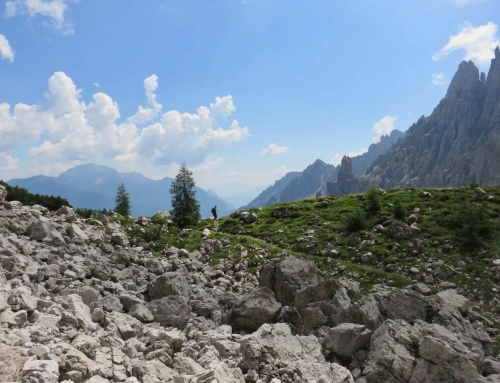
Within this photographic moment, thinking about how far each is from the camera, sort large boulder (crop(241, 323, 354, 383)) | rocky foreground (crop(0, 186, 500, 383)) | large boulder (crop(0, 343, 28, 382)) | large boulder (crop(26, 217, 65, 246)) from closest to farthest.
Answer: large boulder (crop(0, 343, 28, 382)), rocky foreground (crop(0, 186, 500, 383)), large boulder (crop(241, 323, 354, 383)), large boulder (crop(26, 217, 65, 246))

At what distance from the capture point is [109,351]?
9430 millimetres

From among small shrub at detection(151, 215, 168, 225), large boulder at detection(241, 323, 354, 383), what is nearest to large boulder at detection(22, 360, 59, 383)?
large boulder at detection(241, 323, 354, 383)

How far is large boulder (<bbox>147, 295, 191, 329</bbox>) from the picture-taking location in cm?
1427

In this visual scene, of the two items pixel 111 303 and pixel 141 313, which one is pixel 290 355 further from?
pixel 111 303

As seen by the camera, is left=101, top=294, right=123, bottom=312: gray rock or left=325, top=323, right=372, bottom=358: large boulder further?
left=101, top=294, right=123, bottom=312: gray rock

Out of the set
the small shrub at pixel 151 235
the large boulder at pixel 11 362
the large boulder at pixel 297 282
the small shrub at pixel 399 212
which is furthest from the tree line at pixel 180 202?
the large boulder at pixel 11 362

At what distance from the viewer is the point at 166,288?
1628 centimetres

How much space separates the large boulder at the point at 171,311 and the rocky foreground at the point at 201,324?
0.15 feet

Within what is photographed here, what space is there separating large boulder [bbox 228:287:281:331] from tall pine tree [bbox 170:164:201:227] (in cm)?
2483

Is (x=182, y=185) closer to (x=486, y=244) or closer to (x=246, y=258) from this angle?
(x=246, y=258)

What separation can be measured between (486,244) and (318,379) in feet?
66.4

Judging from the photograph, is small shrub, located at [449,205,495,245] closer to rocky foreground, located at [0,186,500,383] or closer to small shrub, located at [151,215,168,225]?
rocky foreground, located at [0,186,500,383]

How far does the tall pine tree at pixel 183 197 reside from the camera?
135ft

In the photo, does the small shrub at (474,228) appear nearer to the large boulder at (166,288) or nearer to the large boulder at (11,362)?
the large boulder at (166,288)
